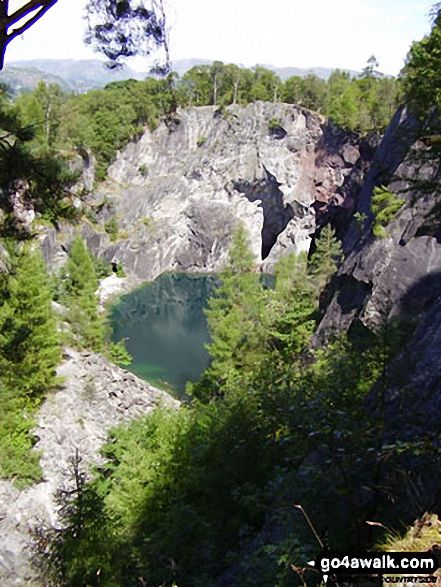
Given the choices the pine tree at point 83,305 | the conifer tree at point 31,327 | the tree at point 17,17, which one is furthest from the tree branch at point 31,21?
the pine tree at point 83,305

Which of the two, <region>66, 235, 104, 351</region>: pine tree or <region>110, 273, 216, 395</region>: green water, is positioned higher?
<region>66, 235, 104, 351</region>: pine tree

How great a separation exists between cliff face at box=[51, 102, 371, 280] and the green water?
412 cm

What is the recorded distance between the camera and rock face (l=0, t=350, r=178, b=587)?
998 centimetres

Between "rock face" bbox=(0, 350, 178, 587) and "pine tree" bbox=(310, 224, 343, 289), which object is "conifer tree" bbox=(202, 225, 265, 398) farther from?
"pine tree" bbox=(310, 224, 343, 289)

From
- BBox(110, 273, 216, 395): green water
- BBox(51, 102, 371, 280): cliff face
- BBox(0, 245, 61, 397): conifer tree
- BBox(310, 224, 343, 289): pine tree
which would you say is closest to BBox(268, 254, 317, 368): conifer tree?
BBox(310, 224, 343, 289): pine tree

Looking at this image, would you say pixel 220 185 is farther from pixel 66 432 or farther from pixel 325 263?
pixel 66 432

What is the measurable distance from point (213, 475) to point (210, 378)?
41.4 ft

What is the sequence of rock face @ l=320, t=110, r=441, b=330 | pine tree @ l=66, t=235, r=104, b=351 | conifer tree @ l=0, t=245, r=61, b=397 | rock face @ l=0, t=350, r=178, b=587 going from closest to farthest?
rock face @ l=0, t=350, r=178, b=587 → conifer tree @ l=0, t=245, r=61, b=397 → rock face @ l=320, t=110, r=441, b=330 → pine tree @ l=66, t=235, r=104, b=351

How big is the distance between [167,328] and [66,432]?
21.8m

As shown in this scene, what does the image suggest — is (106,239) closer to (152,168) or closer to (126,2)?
(152,168)

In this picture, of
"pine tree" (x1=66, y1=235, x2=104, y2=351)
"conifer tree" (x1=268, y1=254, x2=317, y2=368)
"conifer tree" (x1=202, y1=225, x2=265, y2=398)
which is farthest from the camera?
"pine tree" (x1=66, y1=235, x2=104, y2=351)

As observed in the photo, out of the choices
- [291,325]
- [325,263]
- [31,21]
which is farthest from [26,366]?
[325,263]

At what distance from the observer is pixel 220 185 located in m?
51.7

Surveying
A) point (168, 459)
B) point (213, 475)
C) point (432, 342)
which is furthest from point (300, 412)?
point (168, 459)
